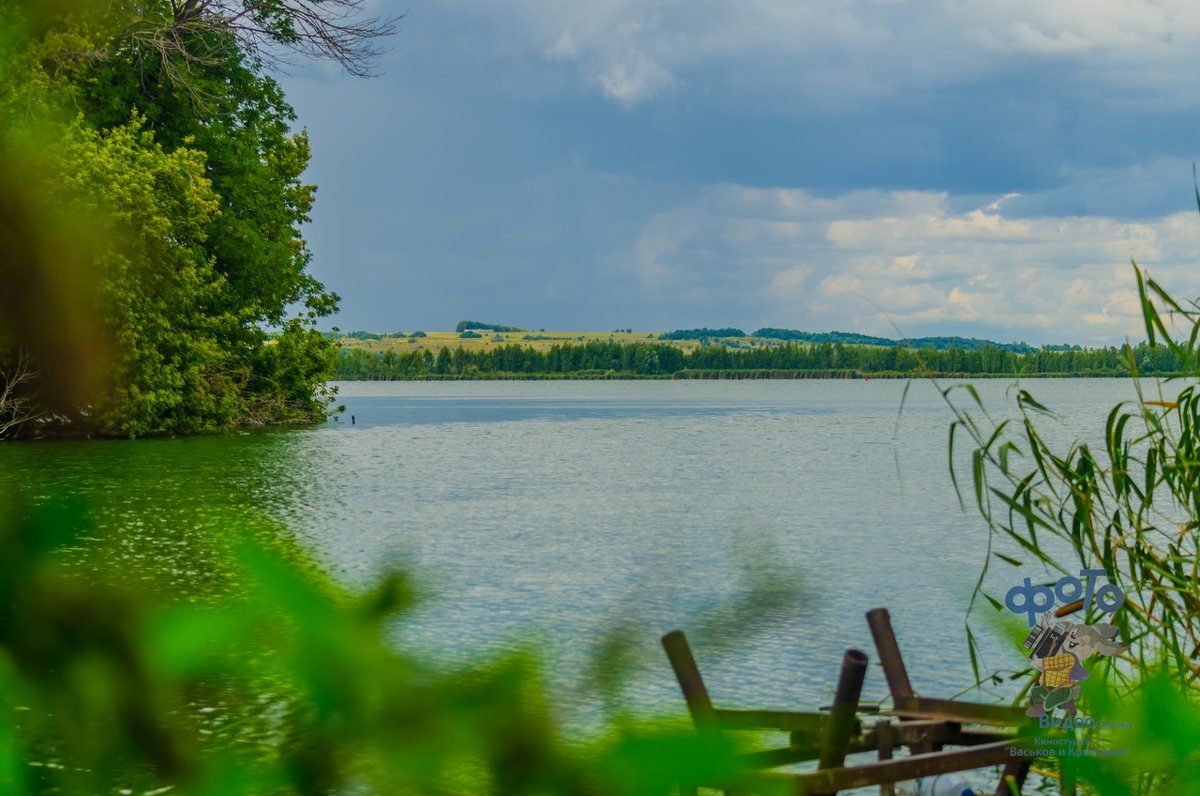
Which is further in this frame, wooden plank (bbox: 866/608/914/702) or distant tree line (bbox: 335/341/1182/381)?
distant tree line (bbox: 335/341/1182/381)

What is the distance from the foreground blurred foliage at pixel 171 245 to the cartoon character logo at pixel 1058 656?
2108 cm

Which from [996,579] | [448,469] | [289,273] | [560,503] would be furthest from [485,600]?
[289,273]

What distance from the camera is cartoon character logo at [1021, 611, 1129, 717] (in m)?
2.70

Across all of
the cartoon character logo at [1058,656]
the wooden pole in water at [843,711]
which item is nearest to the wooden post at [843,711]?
the wooden pole in water at [843,711]

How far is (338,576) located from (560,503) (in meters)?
24.8

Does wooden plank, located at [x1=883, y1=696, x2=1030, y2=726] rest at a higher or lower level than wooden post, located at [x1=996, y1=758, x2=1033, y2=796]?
higher

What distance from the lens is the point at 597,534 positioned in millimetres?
20781

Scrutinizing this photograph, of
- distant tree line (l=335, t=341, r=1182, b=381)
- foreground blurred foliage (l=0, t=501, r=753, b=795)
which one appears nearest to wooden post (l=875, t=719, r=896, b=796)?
foreground blurred foliage (l=0, t=501, r=753, b=795)

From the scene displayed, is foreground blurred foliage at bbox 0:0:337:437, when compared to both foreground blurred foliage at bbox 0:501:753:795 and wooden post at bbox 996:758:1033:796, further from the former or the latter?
foreground blurred foliage at bbox 0:501:753:795

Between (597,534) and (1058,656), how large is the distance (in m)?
17.6

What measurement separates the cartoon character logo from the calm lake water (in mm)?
544

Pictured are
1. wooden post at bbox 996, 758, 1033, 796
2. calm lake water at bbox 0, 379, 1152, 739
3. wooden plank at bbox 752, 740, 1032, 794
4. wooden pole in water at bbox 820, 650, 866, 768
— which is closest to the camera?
calm lake water at bbox 0, 379, 1152, 739

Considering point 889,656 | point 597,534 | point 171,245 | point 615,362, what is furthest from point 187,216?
point 615,362

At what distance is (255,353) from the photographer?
136 ft
